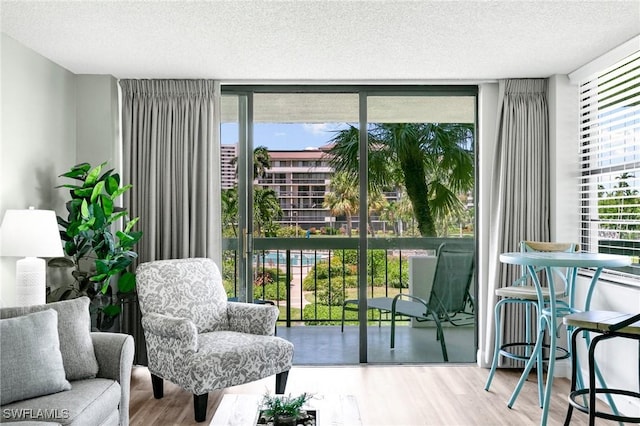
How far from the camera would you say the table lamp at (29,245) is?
3295 millimetres

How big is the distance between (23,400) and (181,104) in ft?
9.06

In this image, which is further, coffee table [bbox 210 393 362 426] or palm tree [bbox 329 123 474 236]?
palm tree [bbox 329 123 474 236]

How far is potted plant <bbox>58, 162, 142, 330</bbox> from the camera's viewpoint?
3893 mm

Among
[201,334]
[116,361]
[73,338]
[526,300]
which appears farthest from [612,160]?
[73,338]

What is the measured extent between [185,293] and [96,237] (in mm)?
727

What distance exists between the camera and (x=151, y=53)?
3.93m

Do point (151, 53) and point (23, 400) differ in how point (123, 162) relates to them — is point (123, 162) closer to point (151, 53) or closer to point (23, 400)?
point (151, 53)

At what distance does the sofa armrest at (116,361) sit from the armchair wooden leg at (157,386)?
93 cm

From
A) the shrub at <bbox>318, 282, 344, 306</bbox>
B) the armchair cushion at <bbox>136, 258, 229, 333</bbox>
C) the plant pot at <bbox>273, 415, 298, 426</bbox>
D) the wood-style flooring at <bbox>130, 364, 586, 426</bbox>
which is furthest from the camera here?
the shrub at <bbox>318, 282, 344, 306</bbox>

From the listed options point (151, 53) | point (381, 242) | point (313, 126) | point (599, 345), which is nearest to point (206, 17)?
point (151, 53)

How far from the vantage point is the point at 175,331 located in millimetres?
3523

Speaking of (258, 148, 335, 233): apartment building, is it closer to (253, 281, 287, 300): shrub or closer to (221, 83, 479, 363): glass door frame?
(221, 83, 479, 363): glass door frame

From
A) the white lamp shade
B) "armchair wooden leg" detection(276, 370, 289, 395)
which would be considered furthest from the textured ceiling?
"armchair wooden leg" detection(276, 370, 289, 395)

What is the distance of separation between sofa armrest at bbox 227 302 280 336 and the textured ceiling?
178cm
